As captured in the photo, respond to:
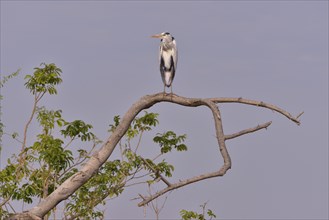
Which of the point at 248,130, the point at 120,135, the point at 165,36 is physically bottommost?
the point at 248,130

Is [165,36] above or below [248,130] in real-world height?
above

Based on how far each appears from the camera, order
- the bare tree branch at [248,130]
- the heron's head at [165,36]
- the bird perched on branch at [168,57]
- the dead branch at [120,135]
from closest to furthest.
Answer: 1. the bare tree branch at [248,130]
2. the dead branch at [120,135]
3. the bird perched on branch at [168,57]
4. the heron's head at [165,36]

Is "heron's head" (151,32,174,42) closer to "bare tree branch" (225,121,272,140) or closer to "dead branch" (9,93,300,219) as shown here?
"dead branch" (9,93,300,219)

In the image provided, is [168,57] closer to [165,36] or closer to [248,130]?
[165,36]

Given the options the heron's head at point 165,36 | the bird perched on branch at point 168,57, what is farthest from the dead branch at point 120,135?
the heron's head at point 165,36

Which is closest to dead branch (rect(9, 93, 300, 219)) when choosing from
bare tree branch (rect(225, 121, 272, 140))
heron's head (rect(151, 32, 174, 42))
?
bare tree branch (rect(225, 121, 272, 140))

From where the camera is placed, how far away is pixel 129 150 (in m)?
13.9

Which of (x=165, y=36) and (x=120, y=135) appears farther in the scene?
(x=165, y=36)

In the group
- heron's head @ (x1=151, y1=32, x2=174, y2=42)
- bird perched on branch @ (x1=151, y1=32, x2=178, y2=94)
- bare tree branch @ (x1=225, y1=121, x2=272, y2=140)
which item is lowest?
bare tree branch @ (x1=225, y1=121, x2=272, y2=140)

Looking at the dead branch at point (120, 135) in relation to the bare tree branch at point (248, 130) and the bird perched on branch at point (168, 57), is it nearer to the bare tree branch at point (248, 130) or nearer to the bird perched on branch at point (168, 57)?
the bare tree branch at point (248, 130)

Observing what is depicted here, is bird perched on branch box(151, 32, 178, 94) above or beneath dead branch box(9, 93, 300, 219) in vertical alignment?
above

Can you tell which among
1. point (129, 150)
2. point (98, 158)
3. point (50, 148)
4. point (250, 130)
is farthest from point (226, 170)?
point (129, 150)

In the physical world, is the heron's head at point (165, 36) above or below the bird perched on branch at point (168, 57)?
above

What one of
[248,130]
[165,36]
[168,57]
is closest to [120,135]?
[248,130]
